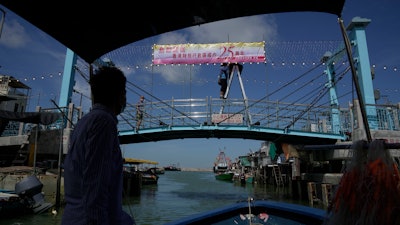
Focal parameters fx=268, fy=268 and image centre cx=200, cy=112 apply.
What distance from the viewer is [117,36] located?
7.99ft

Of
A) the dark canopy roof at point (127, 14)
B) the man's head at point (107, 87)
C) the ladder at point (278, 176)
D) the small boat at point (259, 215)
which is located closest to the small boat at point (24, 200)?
the small boat at point (259, 215)

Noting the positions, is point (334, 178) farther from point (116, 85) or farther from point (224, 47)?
point (116, 85)

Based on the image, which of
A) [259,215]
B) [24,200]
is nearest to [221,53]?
[24,200]

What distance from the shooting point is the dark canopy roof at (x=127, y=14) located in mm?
1987

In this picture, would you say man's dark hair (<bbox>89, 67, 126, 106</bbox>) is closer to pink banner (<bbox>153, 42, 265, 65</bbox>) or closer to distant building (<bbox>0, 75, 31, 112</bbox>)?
pink banner (<bbox>153, 42, 265, 65</bbox>)

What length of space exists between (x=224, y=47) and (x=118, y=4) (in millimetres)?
15970

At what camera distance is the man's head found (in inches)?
58.9

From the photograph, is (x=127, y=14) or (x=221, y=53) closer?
(x=127, y=14)

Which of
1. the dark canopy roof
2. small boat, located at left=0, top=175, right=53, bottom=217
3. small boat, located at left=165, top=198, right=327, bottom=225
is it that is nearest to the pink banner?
small boat, located at left=0, top=175, right=53, bottom=217

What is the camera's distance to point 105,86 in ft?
4.95

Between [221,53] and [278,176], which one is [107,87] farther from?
[278,176]

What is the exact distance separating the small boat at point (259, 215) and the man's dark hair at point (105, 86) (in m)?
2.64

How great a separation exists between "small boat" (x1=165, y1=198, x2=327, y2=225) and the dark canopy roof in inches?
102

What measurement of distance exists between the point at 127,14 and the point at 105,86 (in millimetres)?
928
